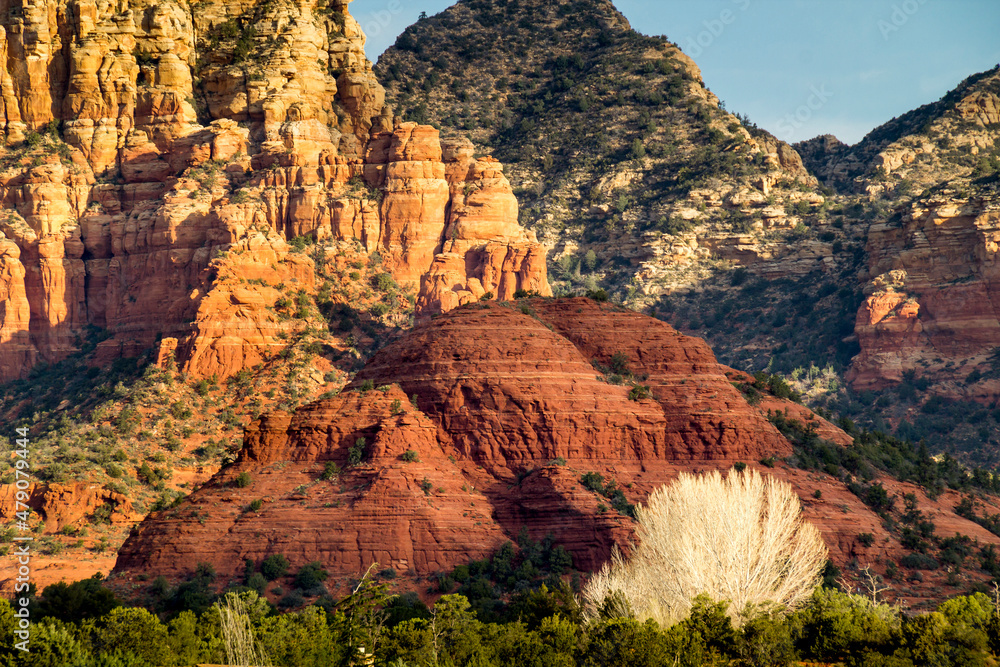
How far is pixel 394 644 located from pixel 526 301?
34393mm

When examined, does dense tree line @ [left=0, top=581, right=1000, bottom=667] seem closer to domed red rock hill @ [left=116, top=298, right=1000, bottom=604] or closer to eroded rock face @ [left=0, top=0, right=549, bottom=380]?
domed red rock hill @ [left=116, top=298, right=1000, bottom=604]

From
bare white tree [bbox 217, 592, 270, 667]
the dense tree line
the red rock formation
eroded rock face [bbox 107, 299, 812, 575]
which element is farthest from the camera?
the red rock formation

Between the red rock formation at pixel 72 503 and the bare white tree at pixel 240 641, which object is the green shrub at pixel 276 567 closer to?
the bare white tree at pixel 240 641

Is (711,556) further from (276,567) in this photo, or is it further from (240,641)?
(240,641)

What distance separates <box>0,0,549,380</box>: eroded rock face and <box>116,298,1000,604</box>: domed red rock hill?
40.3m

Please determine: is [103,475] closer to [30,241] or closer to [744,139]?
[30,241]

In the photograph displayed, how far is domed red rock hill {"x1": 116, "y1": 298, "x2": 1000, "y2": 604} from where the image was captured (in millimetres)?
67938

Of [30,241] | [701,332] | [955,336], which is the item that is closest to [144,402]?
[30,241]

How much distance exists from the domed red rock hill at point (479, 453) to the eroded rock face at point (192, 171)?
40308mm

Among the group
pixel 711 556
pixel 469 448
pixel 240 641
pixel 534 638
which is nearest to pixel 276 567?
pixel 469 448

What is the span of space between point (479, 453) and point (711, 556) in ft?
51.3

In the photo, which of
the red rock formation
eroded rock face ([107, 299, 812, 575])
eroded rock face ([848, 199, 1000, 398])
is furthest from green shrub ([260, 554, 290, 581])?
eroded rock face ([848, 199, 1000, 398])

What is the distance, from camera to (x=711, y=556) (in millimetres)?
63438

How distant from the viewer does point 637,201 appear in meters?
164
